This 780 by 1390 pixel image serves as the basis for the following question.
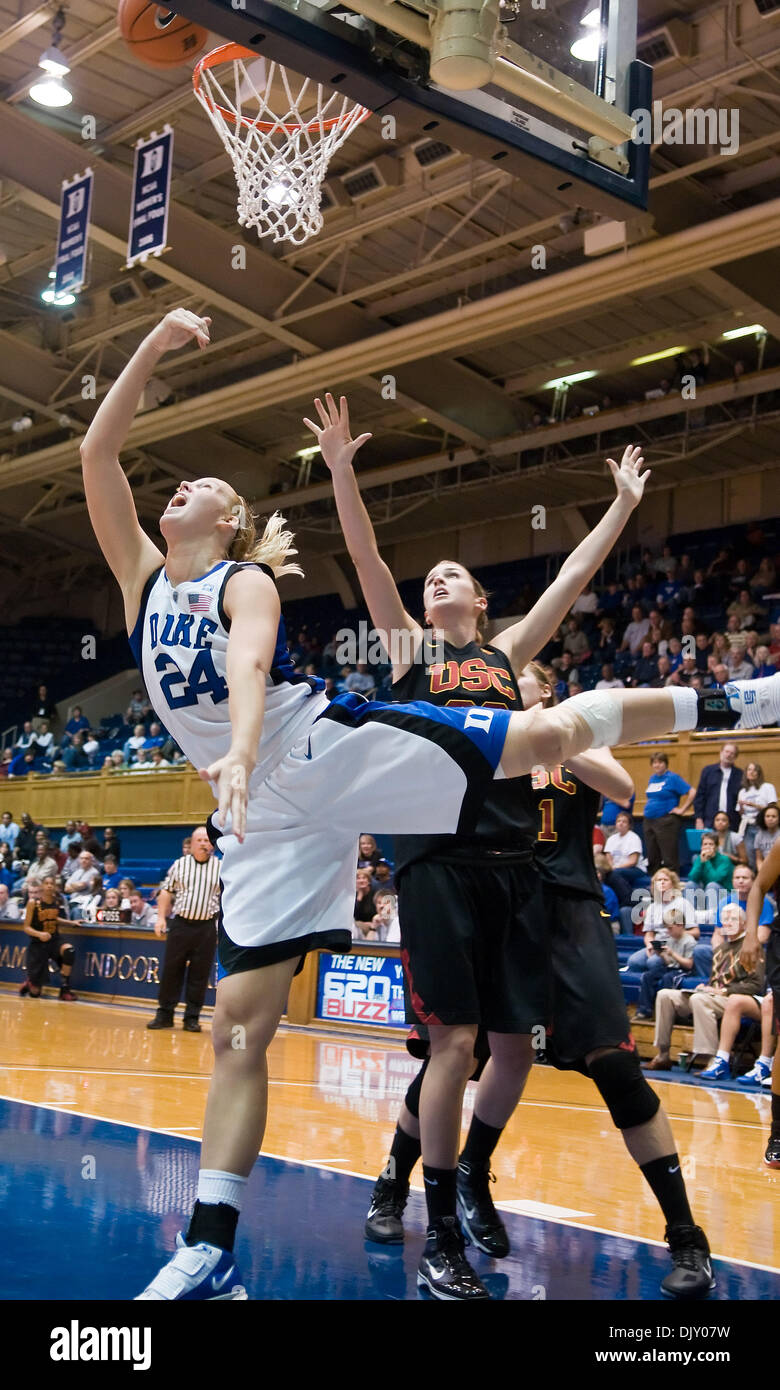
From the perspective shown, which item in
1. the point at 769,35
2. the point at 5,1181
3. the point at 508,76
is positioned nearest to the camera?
the point at 5,1181

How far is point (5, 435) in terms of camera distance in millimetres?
24844

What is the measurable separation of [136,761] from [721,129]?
1521cm

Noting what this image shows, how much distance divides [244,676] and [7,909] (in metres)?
17.2

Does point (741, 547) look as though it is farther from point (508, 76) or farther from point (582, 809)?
point (582, 809)

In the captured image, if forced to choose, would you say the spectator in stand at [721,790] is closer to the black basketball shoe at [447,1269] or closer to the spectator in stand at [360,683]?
the spectator in stand at [360,683]

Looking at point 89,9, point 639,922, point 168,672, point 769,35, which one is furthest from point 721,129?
point 168,672

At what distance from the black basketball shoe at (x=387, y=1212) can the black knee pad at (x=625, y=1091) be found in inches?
31.5

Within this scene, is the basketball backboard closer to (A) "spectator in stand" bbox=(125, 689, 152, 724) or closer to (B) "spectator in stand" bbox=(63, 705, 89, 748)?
(A) "spectator in stand" bbox=(125, 689, 152, 724)

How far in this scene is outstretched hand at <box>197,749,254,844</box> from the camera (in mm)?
2523

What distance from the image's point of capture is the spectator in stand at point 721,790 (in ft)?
43.1

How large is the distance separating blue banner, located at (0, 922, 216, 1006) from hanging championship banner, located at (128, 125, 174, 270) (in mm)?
7973

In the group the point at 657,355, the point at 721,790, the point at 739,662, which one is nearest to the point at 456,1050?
the point at 721,790

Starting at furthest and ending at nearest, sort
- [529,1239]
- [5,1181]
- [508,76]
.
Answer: [508,76]
[5,1181]
[529,1239]

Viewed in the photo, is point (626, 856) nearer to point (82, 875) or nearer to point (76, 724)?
point (82, 875)
